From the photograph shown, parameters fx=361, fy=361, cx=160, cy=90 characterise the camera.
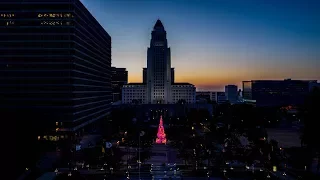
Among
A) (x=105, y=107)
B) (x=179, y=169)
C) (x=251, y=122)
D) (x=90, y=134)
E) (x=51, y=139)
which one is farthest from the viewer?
(x=105, y=107)

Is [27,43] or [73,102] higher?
[27,43]

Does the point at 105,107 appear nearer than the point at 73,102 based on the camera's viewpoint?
No

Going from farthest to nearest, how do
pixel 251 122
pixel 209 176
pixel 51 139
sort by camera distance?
pixel 251 122 < pixel 51 139 < pixel 209 176

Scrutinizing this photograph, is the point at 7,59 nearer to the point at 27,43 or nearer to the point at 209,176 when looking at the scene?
the point at 27,43

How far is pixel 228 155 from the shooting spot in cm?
6719

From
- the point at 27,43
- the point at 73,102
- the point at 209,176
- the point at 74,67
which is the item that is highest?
the point at 27,43

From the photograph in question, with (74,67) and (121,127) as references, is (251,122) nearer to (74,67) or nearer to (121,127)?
(121,127)

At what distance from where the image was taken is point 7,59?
9056cm

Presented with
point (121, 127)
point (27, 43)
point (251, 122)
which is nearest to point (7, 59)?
point (27, 43)

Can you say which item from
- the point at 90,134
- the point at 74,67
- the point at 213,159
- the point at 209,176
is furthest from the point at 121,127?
the point at 209,176

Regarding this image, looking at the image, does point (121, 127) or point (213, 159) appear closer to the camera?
point (213, 159)

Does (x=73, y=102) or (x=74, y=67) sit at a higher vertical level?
(x=74, y=67)

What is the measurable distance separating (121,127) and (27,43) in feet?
124

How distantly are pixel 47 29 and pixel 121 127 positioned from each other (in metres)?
37.8
